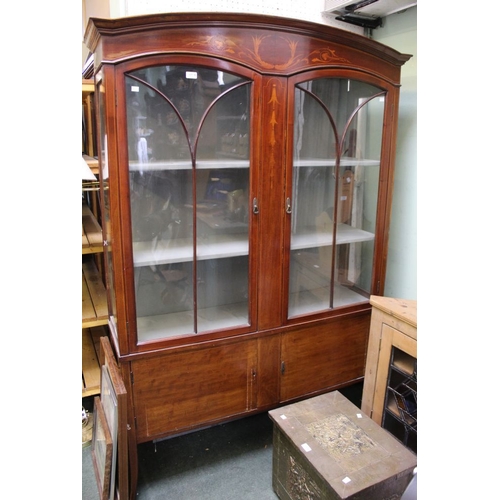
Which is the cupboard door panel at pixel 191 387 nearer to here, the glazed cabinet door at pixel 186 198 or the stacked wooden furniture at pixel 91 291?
the glazed cabinet door at pixel 186 198

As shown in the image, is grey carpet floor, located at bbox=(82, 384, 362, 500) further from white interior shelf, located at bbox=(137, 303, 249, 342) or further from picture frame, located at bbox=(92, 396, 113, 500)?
A: white interior shelf, located at bbox=(137, 303, 249, 342)

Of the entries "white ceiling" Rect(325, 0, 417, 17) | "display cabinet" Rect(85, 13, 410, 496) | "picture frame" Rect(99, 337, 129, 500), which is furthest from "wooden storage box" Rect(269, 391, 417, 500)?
"white ceiling" Rect(325, 0, 417, 17)

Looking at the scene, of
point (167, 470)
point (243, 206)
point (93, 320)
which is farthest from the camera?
point (93, 320)

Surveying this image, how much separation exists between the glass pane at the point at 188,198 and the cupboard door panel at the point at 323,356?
0.29m

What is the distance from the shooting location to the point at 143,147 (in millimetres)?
1544

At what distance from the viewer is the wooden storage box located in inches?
52.7

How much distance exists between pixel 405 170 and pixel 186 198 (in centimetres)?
118

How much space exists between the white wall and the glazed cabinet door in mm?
947

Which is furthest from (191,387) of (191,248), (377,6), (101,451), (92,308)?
(377,6)

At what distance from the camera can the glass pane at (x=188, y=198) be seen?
152 centimetres

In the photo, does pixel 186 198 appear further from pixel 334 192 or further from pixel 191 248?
pixel 334 192

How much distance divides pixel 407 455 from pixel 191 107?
1.42 metres
